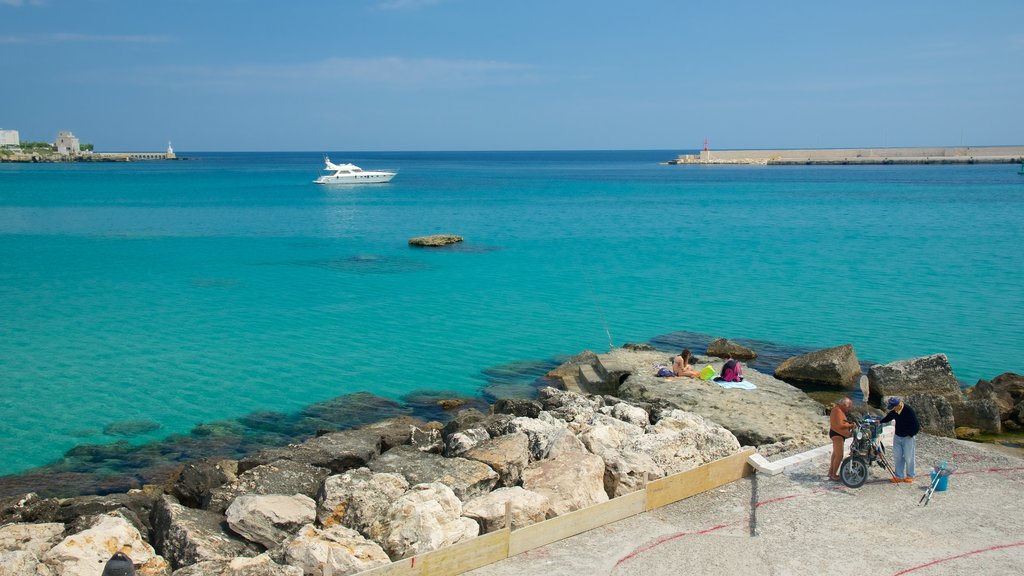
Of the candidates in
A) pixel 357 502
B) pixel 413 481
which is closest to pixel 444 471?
pixel 413 481

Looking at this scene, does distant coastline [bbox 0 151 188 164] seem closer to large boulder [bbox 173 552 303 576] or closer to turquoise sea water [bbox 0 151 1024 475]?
turquoise sea water [bbox 0 151 1024 475]

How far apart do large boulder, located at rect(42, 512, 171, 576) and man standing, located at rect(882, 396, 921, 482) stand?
10.2 metres

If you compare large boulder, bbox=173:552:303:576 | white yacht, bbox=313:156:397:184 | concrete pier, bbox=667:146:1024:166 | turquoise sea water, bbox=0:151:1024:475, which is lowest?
turquoise sea water, bbox=0:151:1024:475

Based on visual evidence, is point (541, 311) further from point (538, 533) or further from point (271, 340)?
point (538, 533)

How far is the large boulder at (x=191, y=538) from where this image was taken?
9.64 m

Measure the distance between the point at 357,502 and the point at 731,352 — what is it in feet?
Result: 46.8

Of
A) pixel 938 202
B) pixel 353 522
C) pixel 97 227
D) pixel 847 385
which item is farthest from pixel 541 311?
pixel 938 202

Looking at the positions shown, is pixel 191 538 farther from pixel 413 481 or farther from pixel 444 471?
pixel 444 471

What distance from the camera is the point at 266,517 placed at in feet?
34.0

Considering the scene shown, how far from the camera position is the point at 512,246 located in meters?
47.3

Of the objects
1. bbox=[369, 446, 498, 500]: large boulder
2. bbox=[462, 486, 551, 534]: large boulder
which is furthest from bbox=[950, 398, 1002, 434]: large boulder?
bbox=[369, 446, 498, 500]: large boulder

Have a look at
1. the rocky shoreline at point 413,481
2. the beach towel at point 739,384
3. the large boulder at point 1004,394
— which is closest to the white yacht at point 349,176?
the beach towel at point 739,384

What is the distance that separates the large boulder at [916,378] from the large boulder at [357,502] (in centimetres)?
1277

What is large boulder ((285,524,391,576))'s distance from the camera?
9258mm
